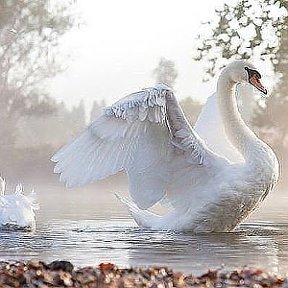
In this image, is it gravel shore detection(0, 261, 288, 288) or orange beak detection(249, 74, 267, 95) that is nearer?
gravel shore detection(0, 261, 288, 288)

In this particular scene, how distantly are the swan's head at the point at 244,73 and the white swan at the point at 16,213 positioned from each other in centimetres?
309

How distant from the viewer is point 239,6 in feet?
60.0

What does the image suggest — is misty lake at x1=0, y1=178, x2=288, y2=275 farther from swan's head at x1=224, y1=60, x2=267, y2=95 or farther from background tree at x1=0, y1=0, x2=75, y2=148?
background tree at x1=0, y1=0, x2=75, y2=148

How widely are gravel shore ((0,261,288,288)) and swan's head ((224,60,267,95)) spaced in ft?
18.6

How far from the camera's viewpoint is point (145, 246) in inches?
389

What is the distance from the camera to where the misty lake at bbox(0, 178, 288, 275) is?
850 centimetres

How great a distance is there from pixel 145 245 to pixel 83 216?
5.32 meters

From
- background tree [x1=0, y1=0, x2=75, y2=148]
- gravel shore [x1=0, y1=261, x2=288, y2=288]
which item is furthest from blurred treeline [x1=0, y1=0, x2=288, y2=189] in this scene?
gravel shore [x1=0, y1=261, x2=288, y2=288]

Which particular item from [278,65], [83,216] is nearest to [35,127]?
[278,65]

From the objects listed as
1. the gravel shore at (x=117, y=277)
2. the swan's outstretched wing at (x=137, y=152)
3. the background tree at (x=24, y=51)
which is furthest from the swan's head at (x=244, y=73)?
the background tree at (x=24, y=51)

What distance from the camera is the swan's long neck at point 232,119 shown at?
12.3 meters

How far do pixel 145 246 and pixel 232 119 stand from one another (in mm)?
3430

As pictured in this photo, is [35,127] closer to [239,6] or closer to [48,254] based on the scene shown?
[239,6]

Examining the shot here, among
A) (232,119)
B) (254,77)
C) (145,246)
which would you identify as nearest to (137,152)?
(232,119)
